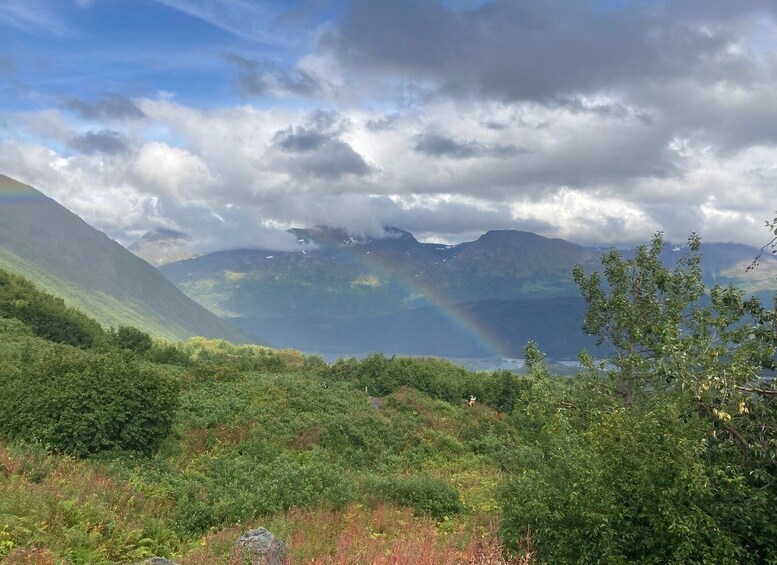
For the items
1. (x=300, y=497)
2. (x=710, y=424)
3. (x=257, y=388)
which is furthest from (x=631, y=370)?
(x=257, y=388)

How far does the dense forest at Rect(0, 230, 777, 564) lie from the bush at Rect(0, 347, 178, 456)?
76mm

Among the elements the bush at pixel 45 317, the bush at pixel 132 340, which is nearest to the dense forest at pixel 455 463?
the bush at pixel 45 317

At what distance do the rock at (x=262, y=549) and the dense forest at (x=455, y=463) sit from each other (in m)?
0.30

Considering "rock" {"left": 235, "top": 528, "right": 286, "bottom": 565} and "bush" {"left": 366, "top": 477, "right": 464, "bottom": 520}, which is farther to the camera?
"bush" {"left": 366, "top": 477, "right": 464, "bottom": 520}

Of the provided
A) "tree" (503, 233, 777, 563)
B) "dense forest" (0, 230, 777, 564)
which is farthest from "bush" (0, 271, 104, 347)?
"tree" (503, 233, 777, 563)

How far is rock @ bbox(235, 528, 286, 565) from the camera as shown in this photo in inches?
359

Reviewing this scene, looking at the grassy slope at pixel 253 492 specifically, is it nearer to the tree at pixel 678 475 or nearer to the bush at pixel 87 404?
the bush at pixel 87 404

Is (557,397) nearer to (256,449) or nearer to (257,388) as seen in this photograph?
(256,449)

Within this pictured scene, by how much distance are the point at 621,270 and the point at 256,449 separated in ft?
57.6

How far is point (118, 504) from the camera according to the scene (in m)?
13.3

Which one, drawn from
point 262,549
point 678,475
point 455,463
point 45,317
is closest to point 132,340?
point 45,317

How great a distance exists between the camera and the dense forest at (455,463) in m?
9.29

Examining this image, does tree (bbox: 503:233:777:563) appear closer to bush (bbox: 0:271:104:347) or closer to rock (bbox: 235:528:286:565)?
rock (bbox: 235:528:286:565)

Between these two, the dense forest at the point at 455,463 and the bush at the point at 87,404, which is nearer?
the dense forest at the point at 455,463
